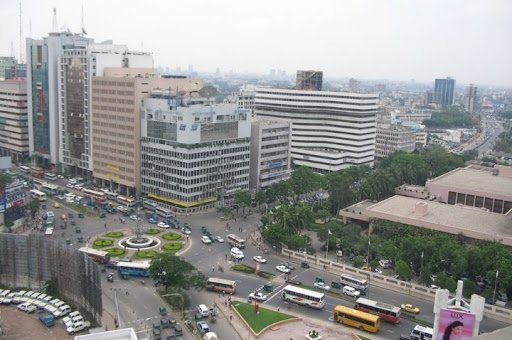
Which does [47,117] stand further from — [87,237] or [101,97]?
[87,237]

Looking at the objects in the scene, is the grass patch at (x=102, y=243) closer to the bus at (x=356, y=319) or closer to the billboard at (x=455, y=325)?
the bus at (x=356, y=319)

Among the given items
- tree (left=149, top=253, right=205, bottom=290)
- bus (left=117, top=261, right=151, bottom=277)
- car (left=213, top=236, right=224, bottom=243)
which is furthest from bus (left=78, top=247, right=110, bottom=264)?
car (left=213, top=236, right=224, bottom=243)

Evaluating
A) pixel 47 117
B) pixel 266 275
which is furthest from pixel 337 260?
pixel 47 117

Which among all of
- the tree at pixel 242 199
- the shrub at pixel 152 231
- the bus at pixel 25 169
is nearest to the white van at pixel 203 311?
the shrub at pixel 152 231

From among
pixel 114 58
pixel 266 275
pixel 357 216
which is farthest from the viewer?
pixel 114 58

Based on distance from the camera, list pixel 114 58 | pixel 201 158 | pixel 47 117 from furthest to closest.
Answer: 1. pixel 47 117
2. pixel 114 58
3. pixel 201 158

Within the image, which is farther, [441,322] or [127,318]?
[127,318]

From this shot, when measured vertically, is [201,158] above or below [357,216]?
above

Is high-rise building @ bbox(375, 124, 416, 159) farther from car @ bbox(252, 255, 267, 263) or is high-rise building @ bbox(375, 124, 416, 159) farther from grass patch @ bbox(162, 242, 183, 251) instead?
grass patch @ bbox(162, 242, 183, 251)
